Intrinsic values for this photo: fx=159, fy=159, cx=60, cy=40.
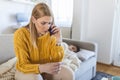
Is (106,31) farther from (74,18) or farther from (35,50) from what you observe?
(35,50)

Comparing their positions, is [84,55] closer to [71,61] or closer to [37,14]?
[71,61]

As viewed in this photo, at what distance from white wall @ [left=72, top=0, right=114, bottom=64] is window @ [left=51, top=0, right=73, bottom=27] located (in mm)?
473

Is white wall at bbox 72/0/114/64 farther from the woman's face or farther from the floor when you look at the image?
the woman's face

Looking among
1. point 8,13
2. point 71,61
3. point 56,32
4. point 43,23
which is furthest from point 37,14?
point 8,13

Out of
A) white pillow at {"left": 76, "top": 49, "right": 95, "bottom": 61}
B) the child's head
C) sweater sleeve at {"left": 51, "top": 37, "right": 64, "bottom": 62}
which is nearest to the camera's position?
sweater sleeve at {"left": 51, "top": 37, "right": 64, "bottom": 62}

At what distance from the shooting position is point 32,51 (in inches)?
45.3

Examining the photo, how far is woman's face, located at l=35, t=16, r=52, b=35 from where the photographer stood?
111cm

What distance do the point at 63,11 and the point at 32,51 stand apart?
2337mm

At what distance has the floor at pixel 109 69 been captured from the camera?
2562mm

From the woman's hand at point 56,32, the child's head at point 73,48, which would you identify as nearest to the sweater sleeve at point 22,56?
the woman's hand at point 56,32

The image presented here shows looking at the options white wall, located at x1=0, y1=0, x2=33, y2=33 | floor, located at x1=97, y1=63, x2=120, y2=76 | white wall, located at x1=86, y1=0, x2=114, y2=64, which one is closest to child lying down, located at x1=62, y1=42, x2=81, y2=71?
floor, located at x1=97, y1=63, x2=120, y2=76

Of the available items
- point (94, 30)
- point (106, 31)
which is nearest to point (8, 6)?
point (94, 30)

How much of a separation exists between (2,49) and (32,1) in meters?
1.79

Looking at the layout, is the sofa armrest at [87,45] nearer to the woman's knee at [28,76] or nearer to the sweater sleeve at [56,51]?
the sweater sleeve at [56,51]
